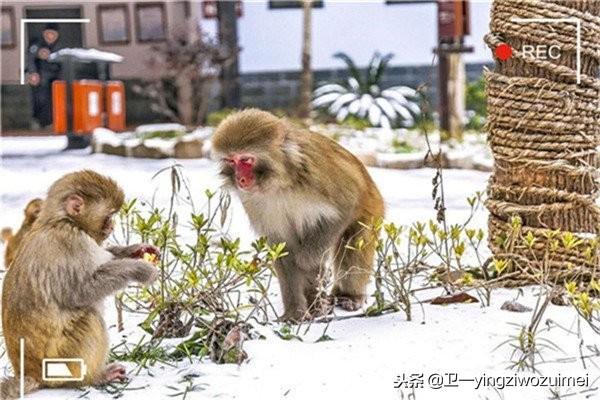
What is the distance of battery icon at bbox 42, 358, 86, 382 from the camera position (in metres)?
2.33

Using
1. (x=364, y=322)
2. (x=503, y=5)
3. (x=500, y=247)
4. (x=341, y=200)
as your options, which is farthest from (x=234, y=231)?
(x=503, y=5)

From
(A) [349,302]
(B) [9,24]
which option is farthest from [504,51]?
(B) [9,24]

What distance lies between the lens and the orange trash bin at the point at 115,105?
2684mm

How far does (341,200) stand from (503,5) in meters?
0.62

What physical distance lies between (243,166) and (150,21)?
1.38ft

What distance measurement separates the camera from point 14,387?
2.32m

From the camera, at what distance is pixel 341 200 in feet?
9.41

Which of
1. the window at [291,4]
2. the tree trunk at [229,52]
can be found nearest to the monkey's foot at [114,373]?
the tree trunk at [229,52]

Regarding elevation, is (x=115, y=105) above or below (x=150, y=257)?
above

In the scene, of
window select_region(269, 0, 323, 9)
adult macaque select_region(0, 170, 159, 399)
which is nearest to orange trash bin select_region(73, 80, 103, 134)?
adult macaque select_region(0, 170, 159, 399)

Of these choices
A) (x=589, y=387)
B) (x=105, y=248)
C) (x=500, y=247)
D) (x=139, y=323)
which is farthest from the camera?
(x=500, y=247)

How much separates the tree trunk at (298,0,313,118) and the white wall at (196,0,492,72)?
0.05 ft

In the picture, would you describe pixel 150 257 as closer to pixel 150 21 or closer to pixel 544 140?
pixel 150 21

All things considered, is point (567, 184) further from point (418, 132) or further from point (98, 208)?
point (98, 208)
